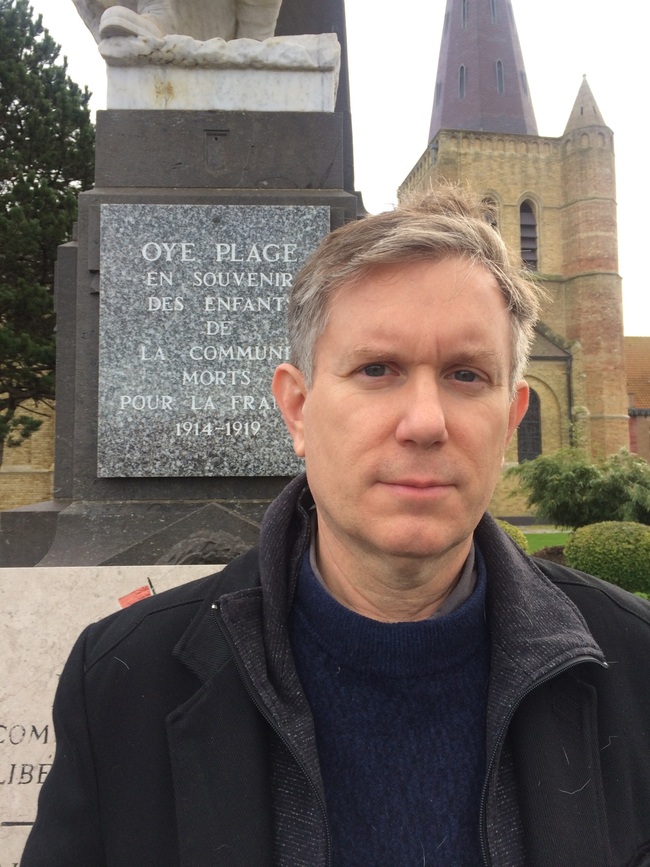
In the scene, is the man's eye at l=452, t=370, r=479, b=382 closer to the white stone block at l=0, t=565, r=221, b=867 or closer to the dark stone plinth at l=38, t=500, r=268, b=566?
the white stone block at l=0, t=565, r=221, b=867

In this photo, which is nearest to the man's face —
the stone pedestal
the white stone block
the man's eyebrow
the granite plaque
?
the man's eyebrow

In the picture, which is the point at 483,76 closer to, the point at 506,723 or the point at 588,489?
the point at 588,489

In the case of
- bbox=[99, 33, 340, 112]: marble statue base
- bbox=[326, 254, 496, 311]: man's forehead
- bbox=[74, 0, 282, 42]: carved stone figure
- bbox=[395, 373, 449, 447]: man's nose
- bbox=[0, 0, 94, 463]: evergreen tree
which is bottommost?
bbox=[395, 373, 449, 447]: man's nose

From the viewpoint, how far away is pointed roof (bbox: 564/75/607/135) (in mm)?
34531

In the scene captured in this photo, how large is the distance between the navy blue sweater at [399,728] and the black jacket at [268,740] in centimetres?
6

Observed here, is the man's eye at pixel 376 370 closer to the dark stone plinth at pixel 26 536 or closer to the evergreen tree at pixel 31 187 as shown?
the dark stone plinth at pixel 26 536

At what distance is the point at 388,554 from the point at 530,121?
140 ft

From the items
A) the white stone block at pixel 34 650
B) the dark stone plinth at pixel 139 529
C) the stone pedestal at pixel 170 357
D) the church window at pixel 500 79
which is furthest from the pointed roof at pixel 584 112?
the white stone block at pixel 34 650

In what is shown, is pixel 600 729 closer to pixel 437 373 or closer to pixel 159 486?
pixel 437 373

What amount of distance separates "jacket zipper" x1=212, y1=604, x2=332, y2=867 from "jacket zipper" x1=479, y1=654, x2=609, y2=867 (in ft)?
0.79

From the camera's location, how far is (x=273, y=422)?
350 centimetres

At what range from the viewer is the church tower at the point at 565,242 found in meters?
31.9

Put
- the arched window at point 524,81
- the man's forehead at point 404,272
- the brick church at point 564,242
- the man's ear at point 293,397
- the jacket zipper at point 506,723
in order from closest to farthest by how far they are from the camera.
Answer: the jacket zipper at point 506,723 < the man's forehead at point 404,272 < the man's ear at point 293,397 < the brick church at point 564,242 < the arched window at point 524,81

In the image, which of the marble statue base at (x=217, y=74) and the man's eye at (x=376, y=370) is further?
the marble statue base at (x=217, y=74)
